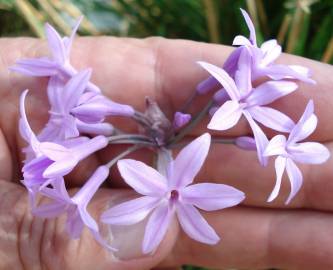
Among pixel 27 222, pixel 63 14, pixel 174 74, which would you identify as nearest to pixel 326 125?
pixel 174 74

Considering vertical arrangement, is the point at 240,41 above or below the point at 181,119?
Result: above

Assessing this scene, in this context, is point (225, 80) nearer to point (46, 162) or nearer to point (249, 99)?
point (249, 99)

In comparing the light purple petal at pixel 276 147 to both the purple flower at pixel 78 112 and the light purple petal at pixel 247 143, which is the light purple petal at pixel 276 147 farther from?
the purple flower at pixel 78 112

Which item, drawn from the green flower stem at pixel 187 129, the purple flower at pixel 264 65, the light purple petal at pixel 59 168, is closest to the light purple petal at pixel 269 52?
the purple flower at pixel 264 65

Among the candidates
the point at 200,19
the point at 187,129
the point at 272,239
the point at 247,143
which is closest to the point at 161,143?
the point at 187,129

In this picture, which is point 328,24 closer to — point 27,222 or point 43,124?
point 43,124

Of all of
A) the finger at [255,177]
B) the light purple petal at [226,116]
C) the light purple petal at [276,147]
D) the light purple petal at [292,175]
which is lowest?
the finger at [255,177]

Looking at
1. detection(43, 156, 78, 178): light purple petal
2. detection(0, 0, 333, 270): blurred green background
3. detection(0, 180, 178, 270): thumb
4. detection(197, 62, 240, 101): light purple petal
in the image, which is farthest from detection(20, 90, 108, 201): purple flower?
detection(0, 0, 333, 270): blurred green background
